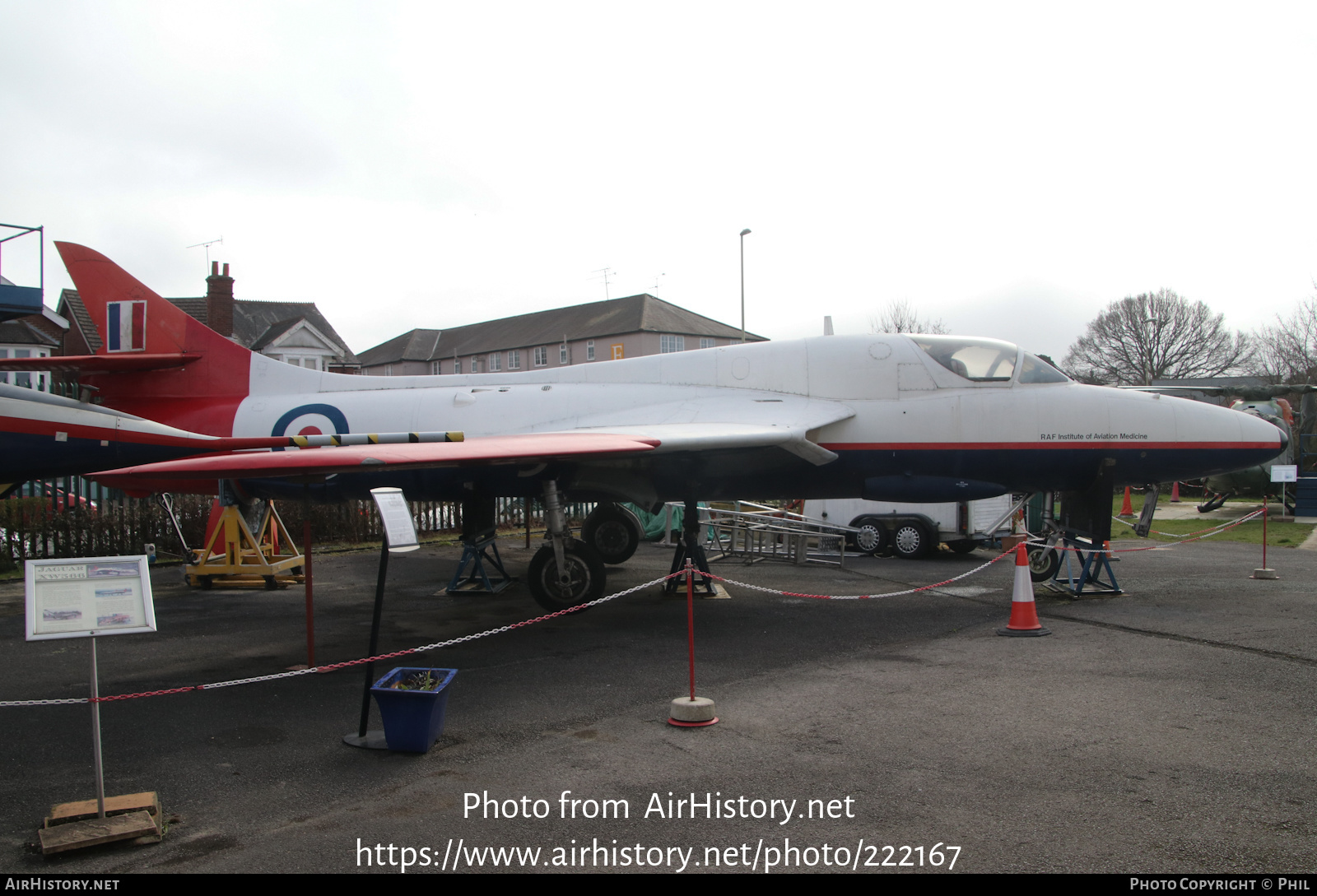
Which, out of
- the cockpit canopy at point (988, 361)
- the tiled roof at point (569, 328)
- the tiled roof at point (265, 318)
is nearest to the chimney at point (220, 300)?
the tiled roof at point (265, 318)

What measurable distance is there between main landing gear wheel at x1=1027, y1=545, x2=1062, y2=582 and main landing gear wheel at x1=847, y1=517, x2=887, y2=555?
382 cm

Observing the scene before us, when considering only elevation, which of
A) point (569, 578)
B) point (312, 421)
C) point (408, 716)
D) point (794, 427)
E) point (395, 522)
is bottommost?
point (408, 716)

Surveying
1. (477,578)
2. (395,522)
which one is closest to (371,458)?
(395,522)

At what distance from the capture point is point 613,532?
14.0 metres

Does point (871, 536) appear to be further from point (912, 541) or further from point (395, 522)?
point (395, 522)

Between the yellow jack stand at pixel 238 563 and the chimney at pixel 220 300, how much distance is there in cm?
3195

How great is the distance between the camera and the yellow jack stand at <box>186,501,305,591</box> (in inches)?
472

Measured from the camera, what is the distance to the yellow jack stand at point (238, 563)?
1199 centimetres

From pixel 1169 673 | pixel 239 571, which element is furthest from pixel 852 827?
pixel 239 571

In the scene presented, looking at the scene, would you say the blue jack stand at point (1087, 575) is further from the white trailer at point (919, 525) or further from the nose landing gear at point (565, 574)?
the nose landing gear at point (565, 574)

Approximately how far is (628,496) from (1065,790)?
6161 millimetres

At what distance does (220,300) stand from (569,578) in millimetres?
38973

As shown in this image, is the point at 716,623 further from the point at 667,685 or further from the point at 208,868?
the point at 208,868

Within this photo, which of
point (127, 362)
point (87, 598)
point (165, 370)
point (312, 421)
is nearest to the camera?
point (87, 598)
